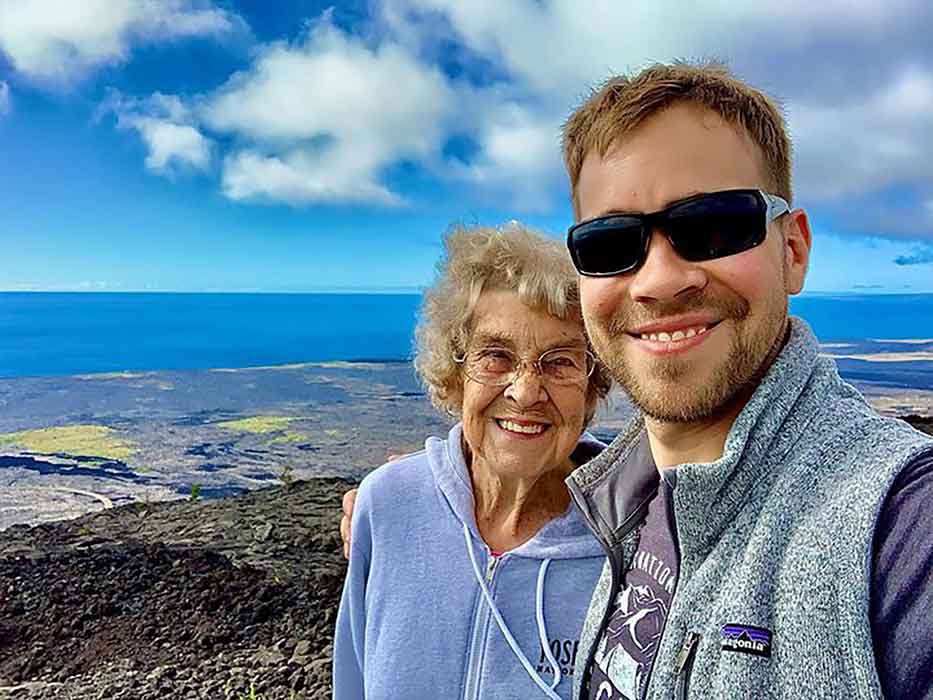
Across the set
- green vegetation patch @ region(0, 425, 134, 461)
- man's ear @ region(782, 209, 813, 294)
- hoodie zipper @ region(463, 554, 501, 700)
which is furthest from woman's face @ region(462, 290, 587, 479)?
green vegetation patch @ region(0, 425, 134, 461)

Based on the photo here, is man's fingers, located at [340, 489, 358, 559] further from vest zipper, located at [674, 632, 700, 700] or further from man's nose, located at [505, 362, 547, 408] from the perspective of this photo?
vest zipper, located at [674, 632, 700, 700]

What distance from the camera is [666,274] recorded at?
154 centimetres

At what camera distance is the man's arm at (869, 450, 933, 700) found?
1023 millimetres

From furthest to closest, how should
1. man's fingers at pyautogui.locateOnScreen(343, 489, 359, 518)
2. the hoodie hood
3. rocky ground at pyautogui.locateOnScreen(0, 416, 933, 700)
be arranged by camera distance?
rocky ground at pyautogui.locateOnScreen(0, 416, 933, 700)
man's fingers at pyautogui.locateOnScreen(343, 489, 359, 518)
the hoodie hood

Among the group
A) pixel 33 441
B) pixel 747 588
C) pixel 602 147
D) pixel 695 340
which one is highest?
pixel 602 147

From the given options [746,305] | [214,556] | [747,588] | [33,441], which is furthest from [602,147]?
[33,441]

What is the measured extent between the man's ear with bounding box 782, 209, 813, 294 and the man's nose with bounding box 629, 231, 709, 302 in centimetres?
19

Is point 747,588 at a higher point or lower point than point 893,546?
lower

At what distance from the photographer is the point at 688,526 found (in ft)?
4.64

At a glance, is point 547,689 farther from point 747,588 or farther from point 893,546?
point 893,546

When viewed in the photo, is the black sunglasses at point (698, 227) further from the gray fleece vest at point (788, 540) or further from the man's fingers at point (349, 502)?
the man's fingers at point (349, 502)

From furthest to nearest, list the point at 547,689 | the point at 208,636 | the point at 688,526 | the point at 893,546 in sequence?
1. the point at 208,636
2. the point at 547,689
3. the point at 688,526
4. the point at 893,546

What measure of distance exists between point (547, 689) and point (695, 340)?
1040mm

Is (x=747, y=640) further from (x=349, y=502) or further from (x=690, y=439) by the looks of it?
(x=349, y=502)
